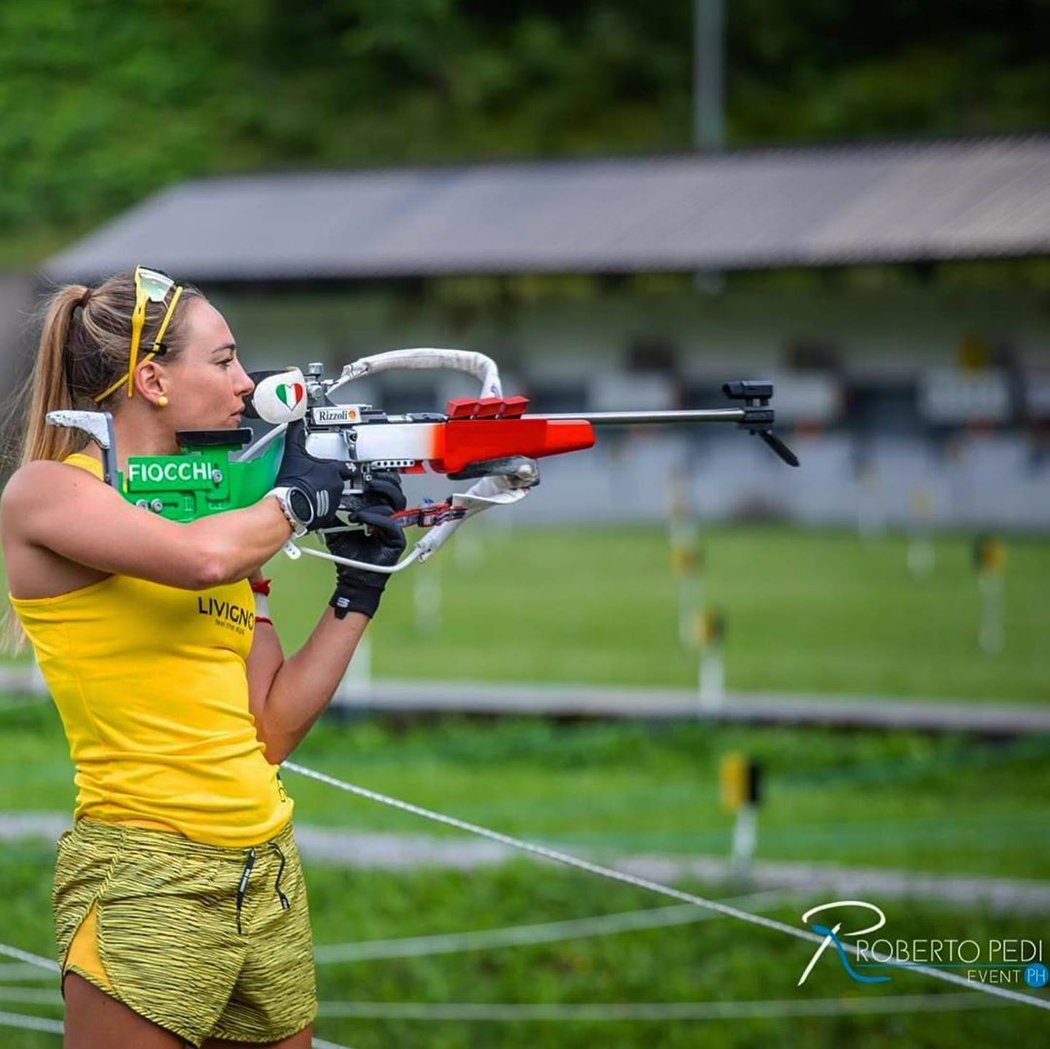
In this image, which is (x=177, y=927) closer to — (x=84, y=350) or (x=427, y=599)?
(x=84, y=350)

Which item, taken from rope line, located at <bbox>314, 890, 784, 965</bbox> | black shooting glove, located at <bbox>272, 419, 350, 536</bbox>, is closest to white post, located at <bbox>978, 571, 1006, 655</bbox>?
rope line, located at <bbox>314, 890, 784, 965</bbox>

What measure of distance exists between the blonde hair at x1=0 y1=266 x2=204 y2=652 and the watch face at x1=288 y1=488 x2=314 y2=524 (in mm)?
260

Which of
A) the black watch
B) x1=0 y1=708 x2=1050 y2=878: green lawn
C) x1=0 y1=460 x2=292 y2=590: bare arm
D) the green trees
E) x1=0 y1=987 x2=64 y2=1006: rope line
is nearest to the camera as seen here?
x1=0 y1=460 x2=292 y2=590: bare arm

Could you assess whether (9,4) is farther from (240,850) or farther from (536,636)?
(240,850)

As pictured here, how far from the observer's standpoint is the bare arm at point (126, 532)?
2.36 metres

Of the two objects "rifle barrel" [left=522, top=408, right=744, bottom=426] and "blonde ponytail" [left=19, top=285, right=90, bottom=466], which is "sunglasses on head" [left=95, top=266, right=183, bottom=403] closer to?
"blonde ponytail" [left=19, top=285, right=90, bottom=466]

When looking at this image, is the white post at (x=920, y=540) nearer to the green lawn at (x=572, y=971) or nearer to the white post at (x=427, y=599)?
the white post at (x=427, y=599)

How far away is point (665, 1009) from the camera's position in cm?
518

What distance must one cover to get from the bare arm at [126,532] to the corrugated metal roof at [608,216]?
19.0 meters

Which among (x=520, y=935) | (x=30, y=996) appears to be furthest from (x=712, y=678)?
(x=30, y=996)

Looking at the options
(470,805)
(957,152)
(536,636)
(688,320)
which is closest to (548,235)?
(688,320)

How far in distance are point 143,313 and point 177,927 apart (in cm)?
83

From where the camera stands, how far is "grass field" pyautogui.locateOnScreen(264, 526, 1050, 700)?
10.9 meters

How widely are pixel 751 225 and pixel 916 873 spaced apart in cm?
1689
